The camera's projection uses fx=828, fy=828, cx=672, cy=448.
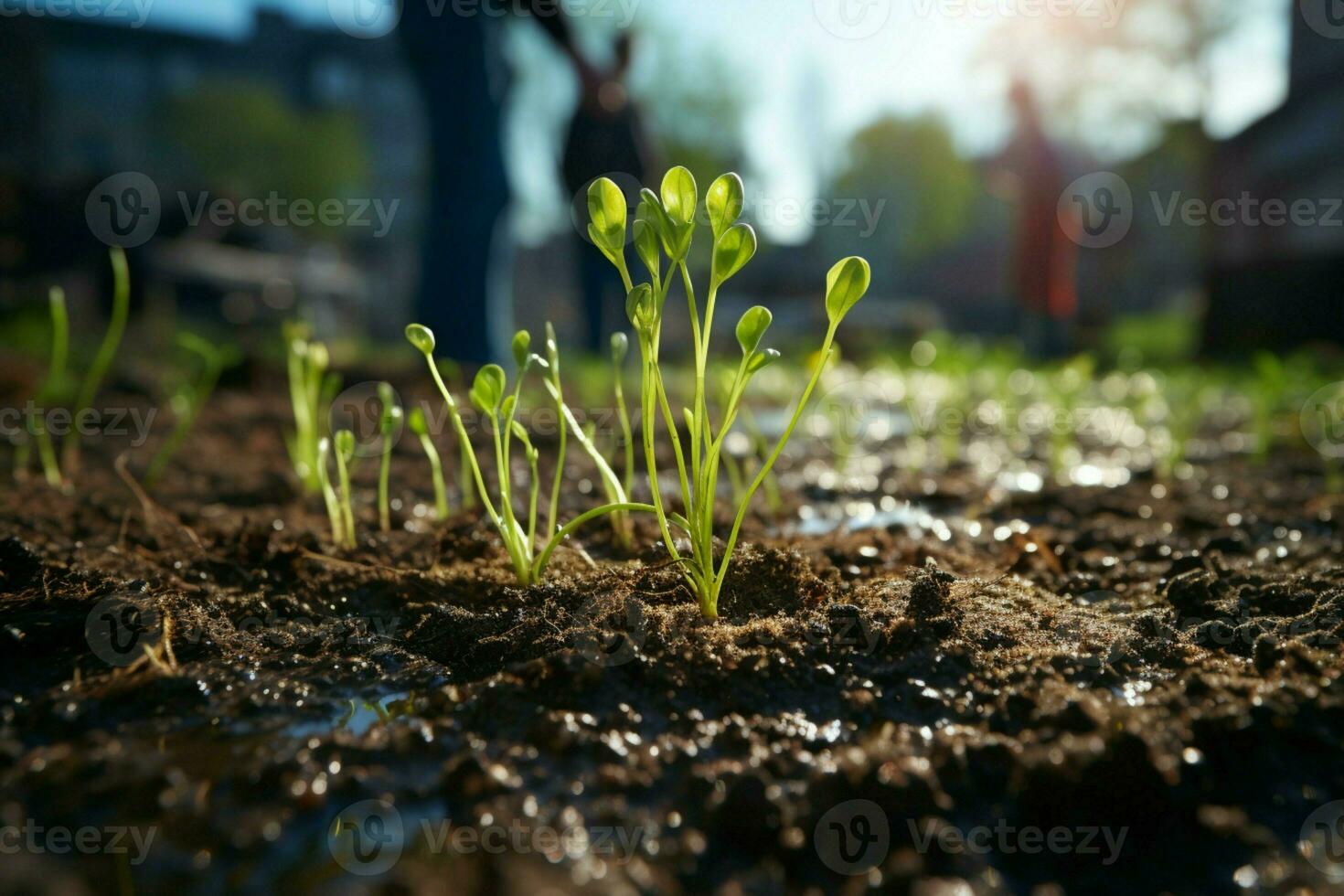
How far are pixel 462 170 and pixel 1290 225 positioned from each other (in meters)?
12.9

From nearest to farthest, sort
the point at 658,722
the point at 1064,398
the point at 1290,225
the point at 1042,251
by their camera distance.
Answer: the point at 658,722, the point at 1064,398, the point at 1042,251, the point at 1290,225

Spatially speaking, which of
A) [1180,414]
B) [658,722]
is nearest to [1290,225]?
[1180,414]

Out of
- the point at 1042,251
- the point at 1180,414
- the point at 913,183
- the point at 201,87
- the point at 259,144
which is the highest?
the point at 201,87

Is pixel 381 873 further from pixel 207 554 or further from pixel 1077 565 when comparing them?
pixel 1077 565

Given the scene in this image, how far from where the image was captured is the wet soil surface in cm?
64

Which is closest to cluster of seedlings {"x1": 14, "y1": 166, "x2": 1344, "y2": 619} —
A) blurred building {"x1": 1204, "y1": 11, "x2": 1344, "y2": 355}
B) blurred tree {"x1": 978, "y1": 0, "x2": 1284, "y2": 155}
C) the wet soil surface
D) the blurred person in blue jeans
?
the wet soil surface

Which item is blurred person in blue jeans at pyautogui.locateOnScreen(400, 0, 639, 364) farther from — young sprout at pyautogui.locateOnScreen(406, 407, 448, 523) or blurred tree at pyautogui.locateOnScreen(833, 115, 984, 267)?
blurred tree at pyautogui.locateOnScreen(833, 115, 984, 267)

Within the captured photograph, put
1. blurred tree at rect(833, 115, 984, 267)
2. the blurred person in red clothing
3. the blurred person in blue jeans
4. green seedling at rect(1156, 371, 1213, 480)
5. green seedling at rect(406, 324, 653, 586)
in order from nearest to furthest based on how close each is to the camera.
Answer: green seedling at rect(406, 324, 653, 586)
green seedling at rect(1156, 371, 1213, 480)
the blurred person in blue jeans
the blurred person in red clothing
blurred tree at rect(833, 115, 984, 267)

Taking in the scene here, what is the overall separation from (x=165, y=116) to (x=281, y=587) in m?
29.2

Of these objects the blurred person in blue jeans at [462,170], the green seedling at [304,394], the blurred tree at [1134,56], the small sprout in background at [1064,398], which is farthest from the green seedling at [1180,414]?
the blurred tree at [1134,56]

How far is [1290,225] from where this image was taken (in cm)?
1196

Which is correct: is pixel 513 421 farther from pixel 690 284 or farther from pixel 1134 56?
pixel 1134 56

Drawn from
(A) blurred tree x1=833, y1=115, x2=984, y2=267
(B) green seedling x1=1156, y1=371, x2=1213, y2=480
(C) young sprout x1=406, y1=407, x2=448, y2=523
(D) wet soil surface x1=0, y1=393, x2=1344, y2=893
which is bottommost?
(B) green seedling x1=1156, y1=371, x2=1213, y2=480

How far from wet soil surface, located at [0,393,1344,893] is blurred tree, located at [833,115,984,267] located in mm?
34983
